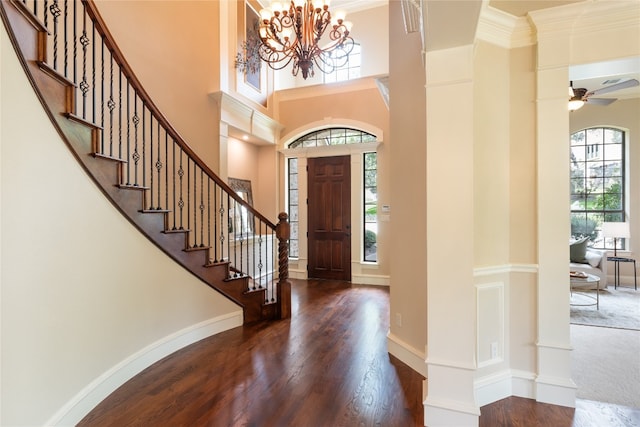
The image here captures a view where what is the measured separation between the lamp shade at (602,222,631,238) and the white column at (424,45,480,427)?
4.84 m

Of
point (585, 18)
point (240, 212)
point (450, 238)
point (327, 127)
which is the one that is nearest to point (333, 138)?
point (327, 127)

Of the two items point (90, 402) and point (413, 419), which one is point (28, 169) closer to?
point (90, 402)

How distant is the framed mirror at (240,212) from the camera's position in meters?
4.86

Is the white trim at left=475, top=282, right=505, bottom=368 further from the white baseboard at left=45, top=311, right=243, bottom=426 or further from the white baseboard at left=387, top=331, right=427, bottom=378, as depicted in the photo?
the white baseboard at left=45, top=311, right=243, bottom=426

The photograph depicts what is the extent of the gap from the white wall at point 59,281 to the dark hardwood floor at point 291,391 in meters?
0.29

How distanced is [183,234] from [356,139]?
377cm

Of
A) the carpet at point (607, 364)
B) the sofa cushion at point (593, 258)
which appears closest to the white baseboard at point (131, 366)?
the carpet at point (607, 364)

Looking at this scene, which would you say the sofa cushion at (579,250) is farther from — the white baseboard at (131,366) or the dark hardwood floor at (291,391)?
the white baseboard at (131,366)

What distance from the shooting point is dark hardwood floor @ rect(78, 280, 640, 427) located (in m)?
1.86

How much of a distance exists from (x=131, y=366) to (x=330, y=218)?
394 cm

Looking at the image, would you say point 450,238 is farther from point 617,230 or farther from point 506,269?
point 617,230

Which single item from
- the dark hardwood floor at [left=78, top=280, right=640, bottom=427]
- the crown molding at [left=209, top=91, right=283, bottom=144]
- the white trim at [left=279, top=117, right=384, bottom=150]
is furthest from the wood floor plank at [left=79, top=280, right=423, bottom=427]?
the white trim at [left=279, top=117, right=384, bottom=150]

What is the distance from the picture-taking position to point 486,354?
2.06 metres

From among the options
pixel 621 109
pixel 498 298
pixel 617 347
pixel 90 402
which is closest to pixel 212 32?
pixel 90 402
